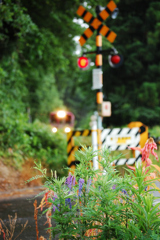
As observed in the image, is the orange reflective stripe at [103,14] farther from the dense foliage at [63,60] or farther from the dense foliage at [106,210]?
the dense foliage at [106,210]

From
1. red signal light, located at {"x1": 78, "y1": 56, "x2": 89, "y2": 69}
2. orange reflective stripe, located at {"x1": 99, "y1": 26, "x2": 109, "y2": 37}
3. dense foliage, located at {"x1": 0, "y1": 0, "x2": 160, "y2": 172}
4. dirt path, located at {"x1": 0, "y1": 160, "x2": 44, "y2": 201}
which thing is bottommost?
dirt path, located at {"x1": 0, "y1": 160, "x2": 44, "y2": 201}

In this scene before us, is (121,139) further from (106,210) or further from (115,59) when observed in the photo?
(106,210)

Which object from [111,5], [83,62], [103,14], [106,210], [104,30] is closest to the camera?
[106,210]

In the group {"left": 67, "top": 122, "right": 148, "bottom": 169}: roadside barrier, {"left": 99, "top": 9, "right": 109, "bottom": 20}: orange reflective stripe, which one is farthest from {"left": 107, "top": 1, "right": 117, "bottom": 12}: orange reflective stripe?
{"left": 67, "top": 122, "right": 148, "bottom": 169}: roadside barrier

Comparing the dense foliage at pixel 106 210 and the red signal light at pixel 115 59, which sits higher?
the red signal light at pixel 115 59

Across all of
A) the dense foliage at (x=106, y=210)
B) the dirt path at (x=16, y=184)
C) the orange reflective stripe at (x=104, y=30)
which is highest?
the orange reflective stripe at (x=104, y=30)

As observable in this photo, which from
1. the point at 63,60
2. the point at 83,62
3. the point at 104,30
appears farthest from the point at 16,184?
the point at 63,60

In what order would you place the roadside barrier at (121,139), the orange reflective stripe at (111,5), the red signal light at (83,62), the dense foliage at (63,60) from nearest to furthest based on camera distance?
the roadside barrier at (121,139) < the orange reflective stripe at (111,5) < the red signal light at (83,62) < the dense foliage at (63,60)

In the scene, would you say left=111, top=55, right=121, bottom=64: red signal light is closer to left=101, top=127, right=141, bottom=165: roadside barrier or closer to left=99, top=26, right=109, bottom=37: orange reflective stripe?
left=99, top=26, right=109, bottom=37: orange reflective stripe

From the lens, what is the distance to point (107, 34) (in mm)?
8289

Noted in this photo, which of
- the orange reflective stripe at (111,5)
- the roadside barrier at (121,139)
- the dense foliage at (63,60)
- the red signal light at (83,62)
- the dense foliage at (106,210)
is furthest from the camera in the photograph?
the dense foliage at (63,60)

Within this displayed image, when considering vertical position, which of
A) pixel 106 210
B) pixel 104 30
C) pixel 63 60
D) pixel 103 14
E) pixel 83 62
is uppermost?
pixel 63 60

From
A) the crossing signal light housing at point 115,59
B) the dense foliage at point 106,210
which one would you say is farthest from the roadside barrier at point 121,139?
the dense foliage at point 106,210

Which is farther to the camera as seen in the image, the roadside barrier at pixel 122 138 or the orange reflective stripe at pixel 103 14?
the orange reflective stripe at pixel 103 14
